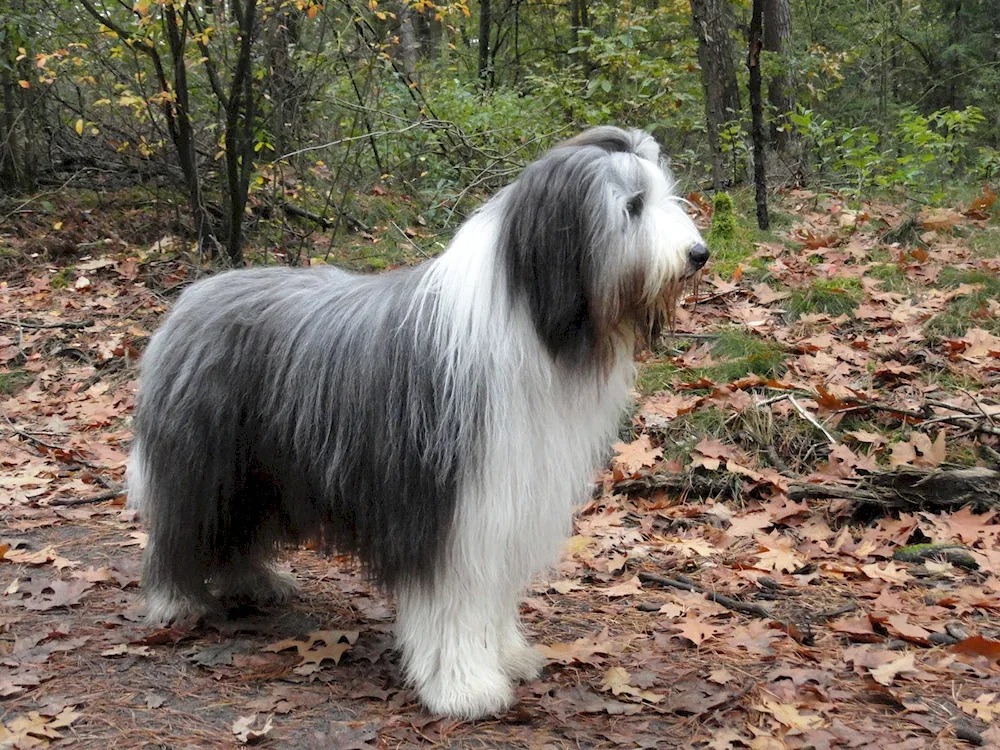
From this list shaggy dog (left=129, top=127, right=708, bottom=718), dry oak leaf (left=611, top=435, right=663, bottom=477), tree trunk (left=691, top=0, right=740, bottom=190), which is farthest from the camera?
tree trunk (left=691, top=0, right=740, bottom=190)

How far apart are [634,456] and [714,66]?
443 cm

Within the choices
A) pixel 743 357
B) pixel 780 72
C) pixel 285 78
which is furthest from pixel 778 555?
pixel 780 72

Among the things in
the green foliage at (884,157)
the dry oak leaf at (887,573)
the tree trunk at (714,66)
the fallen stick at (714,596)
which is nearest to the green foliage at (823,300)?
the green foliage at (884,157)

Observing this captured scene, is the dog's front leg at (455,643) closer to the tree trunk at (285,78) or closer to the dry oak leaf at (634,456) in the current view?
the dry oak leaf at (634,456)

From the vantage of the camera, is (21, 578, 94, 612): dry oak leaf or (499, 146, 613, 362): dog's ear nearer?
(499, 146, 613, 362): dog's ear

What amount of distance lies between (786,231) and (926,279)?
140cm

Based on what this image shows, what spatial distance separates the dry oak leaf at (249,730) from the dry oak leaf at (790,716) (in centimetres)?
149

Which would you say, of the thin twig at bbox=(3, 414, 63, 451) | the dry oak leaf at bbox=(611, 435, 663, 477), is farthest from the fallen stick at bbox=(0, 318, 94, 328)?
the dry oak leaf at bbox=(611, 435, 663, 477)

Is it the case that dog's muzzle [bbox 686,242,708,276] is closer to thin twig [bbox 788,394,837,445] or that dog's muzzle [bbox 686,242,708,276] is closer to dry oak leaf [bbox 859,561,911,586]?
dry oak leaf [bbox 859,561,911,586]

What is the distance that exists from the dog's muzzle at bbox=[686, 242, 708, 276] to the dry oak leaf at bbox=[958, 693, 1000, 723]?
61.9 inches

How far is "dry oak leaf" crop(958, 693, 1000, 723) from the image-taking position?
2.92m

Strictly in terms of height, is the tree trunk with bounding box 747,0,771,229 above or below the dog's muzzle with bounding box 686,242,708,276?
above

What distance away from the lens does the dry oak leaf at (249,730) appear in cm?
292

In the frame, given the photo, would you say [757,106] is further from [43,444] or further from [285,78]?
[43,444]
